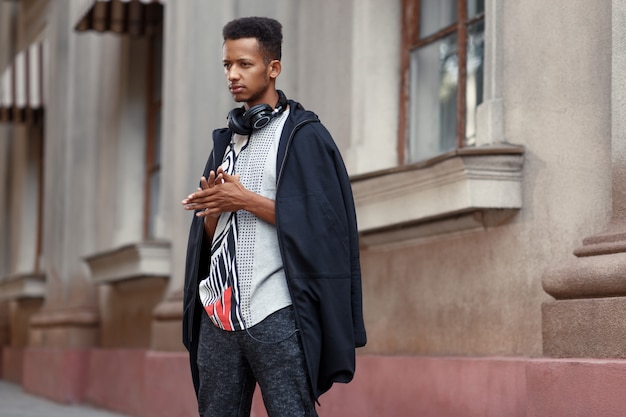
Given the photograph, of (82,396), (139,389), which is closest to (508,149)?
(139,389)

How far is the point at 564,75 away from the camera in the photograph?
5703mm

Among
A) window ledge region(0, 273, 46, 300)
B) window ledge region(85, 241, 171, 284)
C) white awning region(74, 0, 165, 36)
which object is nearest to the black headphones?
window ledge region(85, 241, 171, 284)

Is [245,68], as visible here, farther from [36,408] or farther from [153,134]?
[36,408]

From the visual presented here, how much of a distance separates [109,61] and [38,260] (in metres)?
4.74

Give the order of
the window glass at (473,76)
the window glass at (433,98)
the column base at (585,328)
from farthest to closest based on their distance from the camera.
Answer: the window glass at (433,98) < the window glass at (473,76) < the column base at (585,328)

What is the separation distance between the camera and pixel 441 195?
6293mm

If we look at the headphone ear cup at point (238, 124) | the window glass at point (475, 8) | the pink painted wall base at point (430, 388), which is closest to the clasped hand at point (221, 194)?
the headphone ear cup at point (238, 124)

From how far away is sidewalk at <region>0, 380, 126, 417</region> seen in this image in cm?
1143

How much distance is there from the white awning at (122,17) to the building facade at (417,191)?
0.08 ft

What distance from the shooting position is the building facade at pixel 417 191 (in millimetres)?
5258

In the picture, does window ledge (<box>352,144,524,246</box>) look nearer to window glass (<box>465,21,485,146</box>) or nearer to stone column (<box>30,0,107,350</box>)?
window glass (<box>465,21,485,146</box>)

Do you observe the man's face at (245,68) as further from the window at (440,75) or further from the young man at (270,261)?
the window at (440,75)

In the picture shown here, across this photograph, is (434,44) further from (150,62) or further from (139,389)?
(150,62)

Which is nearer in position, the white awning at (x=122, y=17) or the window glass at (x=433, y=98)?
the window glass at (x=433, y=98)
